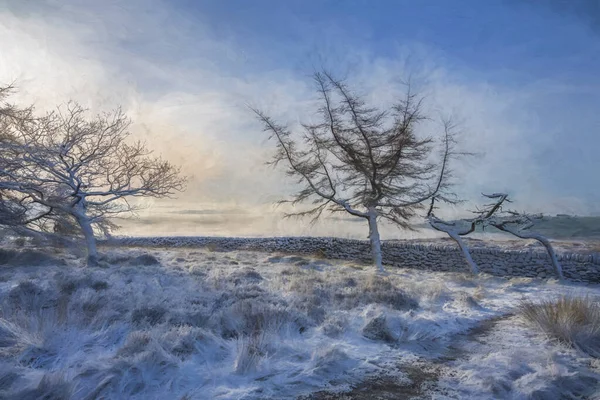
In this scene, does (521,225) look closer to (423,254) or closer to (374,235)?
(423,254)

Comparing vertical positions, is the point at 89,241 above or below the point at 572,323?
above

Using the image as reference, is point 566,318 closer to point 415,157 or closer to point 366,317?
point 366,317

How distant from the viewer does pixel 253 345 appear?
5180 mm

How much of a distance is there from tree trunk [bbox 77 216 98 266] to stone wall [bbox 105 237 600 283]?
10.9m

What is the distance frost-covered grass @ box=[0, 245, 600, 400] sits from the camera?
4227mm

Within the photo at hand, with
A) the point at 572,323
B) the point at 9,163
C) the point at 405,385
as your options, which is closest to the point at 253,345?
the point at 405,385

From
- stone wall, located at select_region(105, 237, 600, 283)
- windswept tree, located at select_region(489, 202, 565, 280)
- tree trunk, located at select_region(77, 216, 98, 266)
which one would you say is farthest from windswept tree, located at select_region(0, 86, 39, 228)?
windswept tree, located at select_region(489, 202, 565, 280)

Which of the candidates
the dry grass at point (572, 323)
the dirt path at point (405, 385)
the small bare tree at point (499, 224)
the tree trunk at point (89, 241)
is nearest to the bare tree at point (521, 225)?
the small bare tree at point (499, 224)

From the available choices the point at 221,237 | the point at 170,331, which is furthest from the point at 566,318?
the point at 221,237

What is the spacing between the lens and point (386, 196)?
62.2 ft

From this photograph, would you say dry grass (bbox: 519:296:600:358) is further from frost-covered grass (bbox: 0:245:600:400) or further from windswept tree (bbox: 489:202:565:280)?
windswept tree (bbox: 489:202:565:280)

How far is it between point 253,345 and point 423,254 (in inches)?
686

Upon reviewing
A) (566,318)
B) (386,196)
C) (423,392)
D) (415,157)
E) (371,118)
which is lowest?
(423,392)

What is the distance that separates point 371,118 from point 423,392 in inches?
589
